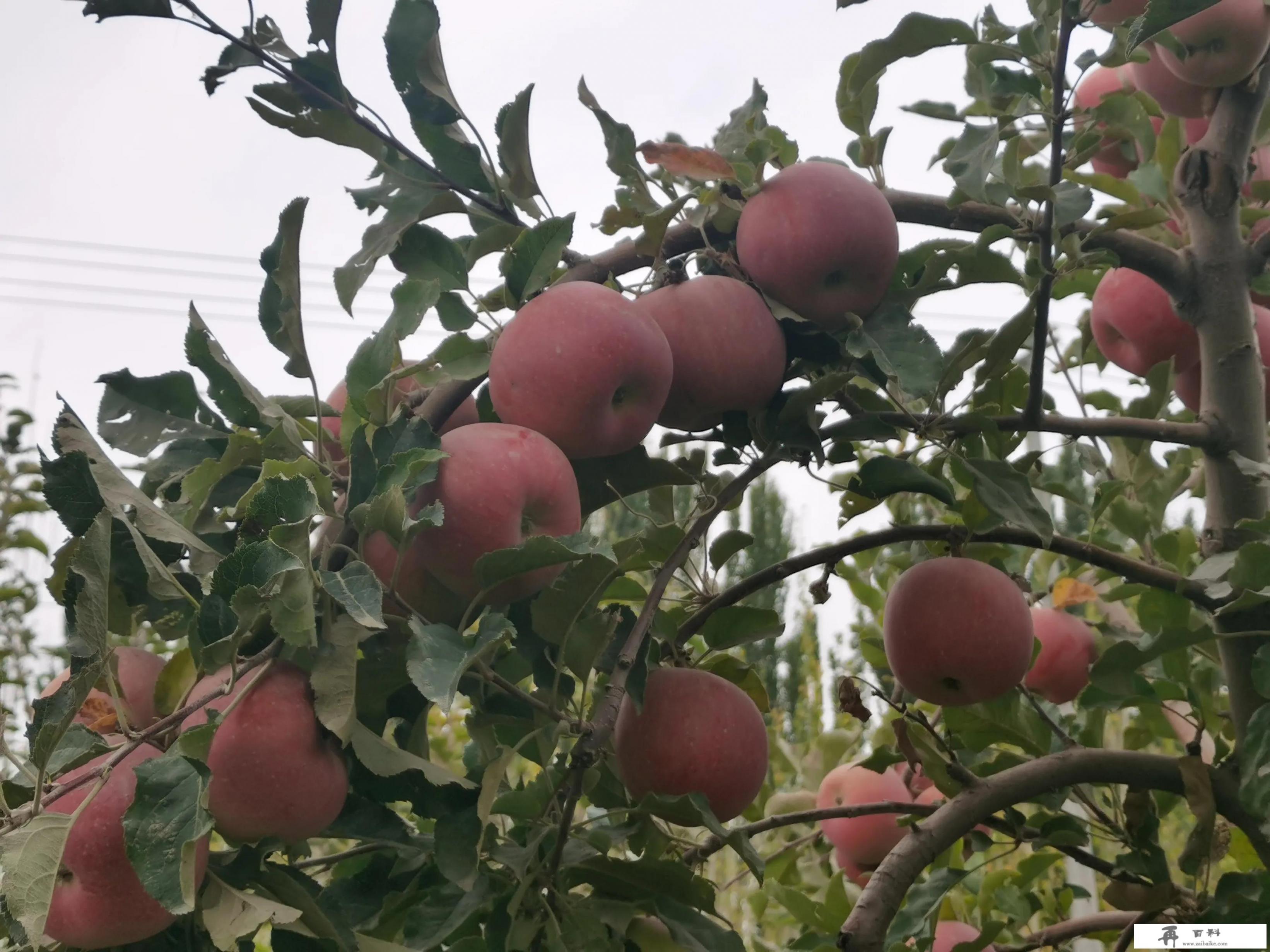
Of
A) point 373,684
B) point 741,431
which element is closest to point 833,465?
point 741,431

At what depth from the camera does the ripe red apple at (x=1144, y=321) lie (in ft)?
3.83

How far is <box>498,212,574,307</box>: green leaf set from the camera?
76cm

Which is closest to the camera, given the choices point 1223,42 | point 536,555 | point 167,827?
point 167,827

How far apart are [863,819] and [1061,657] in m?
0.30

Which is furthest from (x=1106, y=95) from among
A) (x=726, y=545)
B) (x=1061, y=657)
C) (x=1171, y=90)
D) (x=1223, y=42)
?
(x=726, y=545)

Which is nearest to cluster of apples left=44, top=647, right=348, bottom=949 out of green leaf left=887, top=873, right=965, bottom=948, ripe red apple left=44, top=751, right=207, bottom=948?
ripe red apple left=44, top=751, right=207, bottom=948

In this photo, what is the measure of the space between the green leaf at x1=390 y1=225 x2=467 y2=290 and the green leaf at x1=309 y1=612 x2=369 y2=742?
10.6 inches

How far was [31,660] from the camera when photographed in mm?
2881

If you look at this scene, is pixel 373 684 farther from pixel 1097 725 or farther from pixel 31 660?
pixel 31 660

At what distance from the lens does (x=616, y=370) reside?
0.75 meters

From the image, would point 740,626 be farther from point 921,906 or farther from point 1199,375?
point 1199,375

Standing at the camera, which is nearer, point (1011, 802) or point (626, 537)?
point (626, 537)

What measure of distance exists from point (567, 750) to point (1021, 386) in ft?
1.76

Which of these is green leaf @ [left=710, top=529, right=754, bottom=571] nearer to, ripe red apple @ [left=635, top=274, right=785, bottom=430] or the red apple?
ripe red apple @ [left=635, top=274, right=785, bottom=430]
